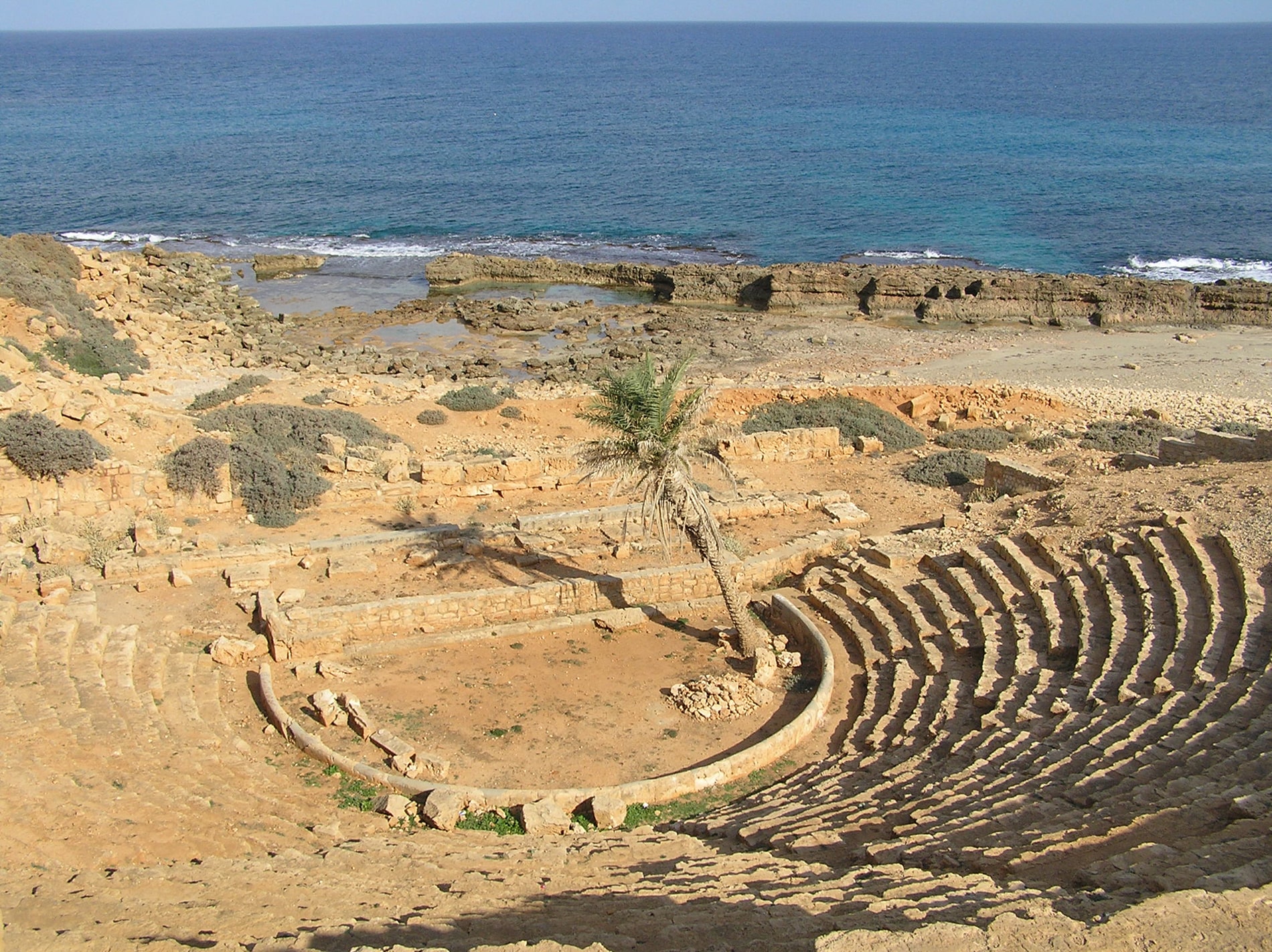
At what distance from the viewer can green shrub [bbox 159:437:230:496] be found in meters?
19.5

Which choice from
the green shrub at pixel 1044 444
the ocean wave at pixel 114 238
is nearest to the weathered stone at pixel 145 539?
the green shrub at pixel 1044 444

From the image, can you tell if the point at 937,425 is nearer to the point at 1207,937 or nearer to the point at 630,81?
the point at 1207,937

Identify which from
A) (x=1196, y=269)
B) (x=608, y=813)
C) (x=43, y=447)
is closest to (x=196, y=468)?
(x=43, y=447)

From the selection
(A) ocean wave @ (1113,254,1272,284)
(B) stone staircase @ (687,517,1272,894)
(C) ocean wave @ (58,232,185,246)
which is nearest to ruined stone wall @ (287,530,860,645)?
(B) stone staircase @ (687,517,1272,894)

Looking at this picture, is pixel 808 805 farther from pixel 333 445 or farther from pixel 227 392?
pixel 227 392

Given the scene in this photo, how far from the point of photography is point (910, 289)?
45906 mm

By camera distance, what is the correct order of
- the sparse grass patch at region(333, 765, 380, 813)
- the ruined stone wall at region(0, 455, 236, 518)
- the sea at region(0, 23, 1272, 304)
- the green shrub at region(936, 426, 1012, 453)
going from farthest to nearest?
the sea at region(0, 23, 1272, 304), the green shrub at region(936, 426, 1012, 453), the ruined stone wall at region(0, 455, 236, 518), the sparse grass patch at region(333, 765, 380, 813)

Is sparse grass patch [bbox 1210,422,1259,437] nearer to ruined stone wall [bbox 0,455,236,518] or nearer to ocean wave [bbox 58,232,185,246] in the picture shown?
ruined stone wall [bbox 0,455,236,518]

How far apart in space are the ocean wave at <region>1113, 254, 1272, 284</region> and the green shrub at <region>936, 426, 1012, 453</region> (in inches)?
1111

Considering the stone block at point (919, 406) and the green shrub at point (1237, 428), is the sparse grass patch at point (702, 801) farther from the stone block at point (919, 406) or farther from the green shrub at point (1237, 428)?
the stone block at point (919, 406)

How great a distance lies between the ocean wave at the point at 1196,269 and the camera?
49344 mm

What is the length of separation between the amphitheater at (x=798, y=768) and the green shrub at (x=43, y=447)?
668 mm

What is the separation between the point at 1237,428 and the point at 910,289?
2193 cm

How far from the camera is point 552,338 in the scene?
41.2m
